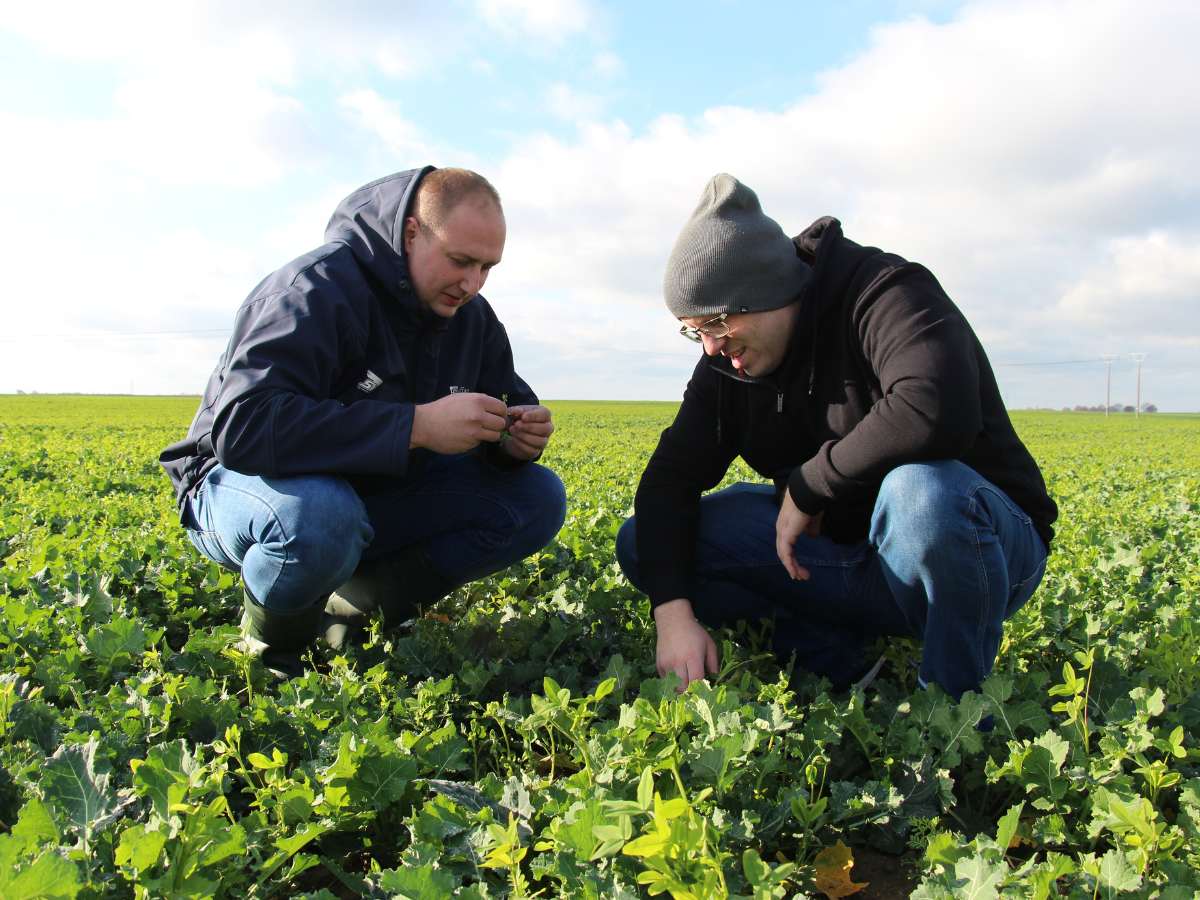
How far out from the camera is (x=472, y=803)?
6.61 ft

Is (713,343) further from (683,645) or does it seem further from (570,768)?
(570,768)

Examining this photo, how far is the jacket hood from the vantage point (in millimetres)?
3109

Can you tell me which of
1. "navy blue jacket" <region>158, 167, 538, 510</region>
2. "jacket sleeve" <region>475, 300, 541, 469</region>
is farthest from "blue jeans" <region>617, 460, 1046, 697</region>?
"navy blue jacket" <region>158, 167, 538, 510</region>

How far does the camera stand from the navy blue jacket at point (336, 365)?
278cm

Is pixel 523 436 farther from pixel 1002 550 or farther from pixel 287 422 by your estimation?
pixel 1002 550

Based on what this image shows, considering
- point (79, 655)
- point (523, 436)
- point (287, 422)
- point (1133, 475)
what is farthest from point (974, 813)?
point (1133, 475)

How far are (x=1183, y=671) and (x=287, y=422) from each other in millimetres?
2838

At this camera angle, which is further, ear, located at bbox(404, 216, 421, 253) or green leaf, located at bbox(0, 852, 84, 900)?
ear, located at bbox(404, 216, 421, 253)

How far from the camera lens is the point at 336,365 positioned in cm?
297

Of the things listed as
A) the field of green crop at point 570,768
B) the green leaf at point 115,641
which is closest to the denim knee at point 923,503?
the field of green crop at point 570,768

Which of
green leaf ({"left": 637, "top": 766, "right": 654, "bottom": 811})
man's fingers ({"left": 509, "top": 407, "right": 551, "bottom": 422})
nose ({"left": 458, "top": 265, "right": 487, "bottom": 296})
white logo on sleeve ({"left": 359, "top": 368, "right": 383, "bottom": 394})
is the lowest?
green leaf ({"left": 637, "top": 766, "right": 654, "bottom": 811})

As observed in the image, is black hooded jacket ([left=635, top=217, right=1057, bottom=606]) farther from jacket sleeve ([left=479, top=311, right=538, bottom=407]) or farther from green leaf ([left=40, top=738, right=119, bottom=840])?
green leaf ([left=40, top=738, right=119, bottom=840])

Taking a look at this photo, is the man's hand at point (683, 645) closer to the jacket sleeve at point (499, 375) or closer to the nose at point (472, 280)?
the jacket sleeve at point (499, 375)

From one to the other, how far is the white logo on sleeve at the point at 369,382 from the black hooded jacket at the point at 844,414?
0.99 m
